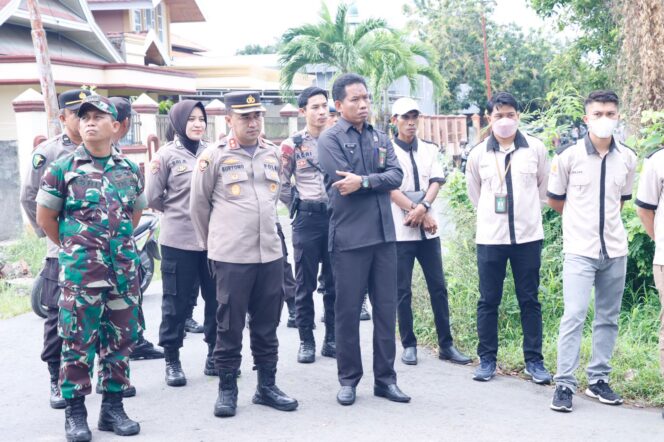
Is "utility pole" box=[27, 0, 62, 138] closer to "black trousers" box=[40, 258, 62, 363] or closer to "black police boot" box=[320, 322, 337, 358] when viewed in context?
"black police boot" box=[320, 322, 337, 358]

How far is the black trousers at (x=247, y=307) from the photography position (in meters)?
5.46

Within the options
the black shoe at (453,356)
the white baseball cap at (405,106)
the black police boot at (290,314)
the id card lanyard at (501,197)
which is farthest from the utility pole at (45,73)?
the id card lanyard at (501,197)

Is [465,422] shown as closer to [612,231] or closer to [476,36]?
[612,231]

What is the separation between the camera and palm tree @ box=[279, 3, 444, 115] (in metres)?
24.5

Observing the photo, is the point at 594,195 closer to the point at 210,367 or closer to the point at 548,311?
the point at 548,311

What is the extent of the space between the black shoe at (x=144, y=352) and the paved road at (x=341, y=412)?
18cm

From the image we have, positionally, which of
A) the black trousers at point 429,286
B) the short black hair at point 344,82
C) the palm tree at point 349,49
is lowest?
the black trousers at point 429,286

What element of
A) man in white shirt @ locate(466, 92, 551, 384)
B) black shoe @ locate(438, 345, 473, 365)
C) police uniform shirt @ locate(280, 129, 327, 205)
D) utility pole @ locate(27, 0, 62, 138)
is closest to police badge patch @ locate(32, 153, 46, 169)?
police uniform shirt @ locate(280, 129, 327, 205)

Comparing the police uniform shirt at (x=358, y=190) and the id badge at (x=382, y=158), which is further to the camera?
the id badge at (x=382, y=158)

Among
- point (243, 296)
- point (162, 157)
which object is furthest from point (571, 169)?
point (162, 157)

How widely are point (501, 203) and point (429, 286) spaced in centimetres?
106

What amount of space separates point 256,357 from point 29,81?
16.4 metres

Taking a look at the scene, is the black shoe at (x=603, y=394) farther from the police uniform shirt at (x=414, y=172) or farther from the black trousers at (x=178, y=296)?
the black trousers at (x=178, y=296)

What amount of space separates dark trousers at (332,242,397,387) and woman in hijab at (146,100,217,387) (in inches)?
42.3
